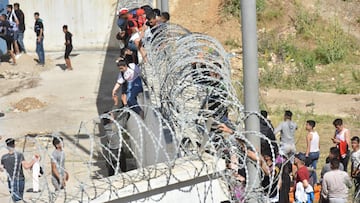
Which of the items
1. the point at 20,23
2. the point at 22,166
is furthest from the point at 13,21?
the point at 22,166

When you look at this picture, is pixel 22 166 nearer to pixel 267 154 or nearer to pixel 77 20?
pixel 267 154

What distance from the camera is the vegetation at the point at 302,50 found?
19328 mm

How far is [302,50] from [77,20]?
6.58 m

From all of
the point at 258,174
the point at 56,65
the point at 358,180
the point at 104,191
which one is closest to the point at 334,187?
the point at 358,180

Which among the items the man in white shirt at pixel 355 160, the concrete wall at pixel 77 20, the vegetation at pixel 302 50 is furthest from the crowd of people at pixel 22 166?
the concrete wall at pixel 77 20

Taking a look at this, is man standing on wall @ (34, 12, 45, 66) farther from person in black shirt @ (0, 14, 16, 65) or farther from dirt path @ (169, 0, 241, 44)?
dirt path @ (169, 0, 241, 44)

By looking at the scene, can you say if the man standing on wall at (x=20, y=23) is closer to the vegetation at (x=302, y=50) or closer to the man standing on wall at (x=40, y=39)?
the man standing on wall at (x=40, y=39)

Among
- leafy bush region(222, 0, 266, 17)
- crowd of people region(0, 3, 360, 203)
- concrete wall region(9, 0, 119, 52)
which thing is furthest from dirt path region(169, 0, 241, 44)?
crowd of people region(0, 3, 360, 203)

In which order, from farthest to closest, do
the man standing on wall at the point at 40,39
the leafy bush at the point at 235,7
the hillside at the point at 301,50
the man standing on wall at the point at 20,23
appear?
1. the leafy bush at the point at 235,7
2. the man standing on wall at the point at 20,23
3. the man standing on wall at the point at 40,39
4. the hillside at the point at 301,50

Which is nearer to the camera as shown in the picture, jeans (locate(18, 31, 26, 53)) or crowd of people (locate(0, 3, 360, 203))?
crowd of people (locate(0, 3, 360, 203))

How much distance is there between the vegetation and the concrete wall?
361 cm

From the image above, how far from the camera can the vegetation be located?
63.4 ft

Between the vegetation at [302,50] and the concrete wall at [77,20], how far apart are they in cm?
361

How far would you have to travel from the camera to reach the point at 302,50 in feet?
69.9
